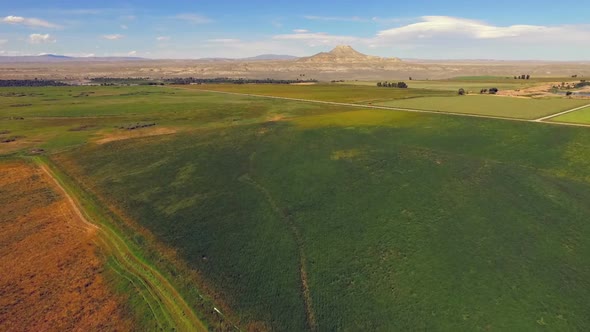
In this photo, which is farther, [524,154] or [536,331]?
[524,154]

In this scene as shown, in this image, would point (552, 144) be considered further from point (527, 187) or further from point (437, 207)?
point (437, 207)

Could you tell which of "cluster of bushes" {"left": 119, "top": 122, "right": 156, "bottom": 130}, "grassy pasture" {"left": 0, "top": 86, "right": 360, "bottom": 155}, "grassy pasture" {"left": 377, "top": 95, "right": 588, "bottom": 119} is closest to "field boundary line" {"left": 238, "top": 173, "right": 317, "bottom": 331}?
"grassy pasture" {"left": 0, "top": 86, "right": 360, "bottom": 155}

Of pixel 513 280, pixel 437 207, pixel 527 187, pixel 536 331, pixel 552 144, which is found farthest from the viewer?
pixel 552 144

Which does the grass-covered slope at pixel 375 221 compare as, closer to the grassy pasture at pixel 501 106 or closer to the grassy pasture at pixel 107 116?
the grassy pasture at pixel 107 116

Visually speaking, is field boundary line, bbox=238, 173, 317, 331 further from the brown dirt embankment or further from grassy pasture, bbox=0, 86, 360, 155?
grassy pasture, bbox=0, 86, 360, 155

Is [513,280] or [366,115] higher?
[366,115]

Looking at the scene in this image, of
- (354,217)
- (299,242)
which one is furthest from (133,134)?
(354,217)

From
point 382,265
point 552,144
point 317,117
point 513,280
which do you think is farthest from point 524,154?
point 317,117
